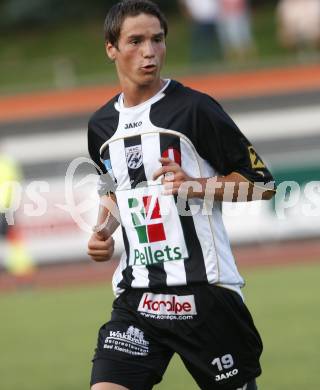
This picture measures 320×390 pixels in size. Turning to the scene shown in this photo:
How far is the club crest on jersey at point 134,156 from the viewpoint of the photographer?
479 centimetres

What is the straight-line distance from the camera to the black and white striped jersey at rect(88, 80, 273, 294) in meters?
4.69

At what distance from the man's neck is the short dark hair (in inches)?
8.5

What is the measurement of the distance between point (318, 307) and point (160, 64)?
643 centimetres

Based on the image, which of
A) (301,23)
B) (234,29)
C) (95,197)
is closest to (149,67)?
(95,197)

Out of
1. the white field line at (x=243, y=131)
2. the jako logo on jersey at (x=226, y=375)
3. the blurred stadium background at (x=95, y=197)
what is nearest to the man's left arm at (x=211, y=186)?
the jako logo on jersey at (x=226, y=375)

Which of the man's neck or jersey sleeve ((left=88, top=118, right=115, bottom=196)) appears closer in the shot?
the man's neck

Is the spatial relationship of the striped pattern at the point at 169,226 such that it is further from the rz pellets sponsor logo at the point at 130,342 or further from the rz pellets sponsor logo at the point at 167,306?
the rz pellets sponsor logo at the point at 130,342

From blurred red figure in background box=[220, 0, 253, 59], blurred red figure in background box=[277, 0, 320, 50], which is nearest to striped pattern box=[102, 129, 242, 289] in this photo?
blurred red figure in background box=[220, 0, 253, 59]

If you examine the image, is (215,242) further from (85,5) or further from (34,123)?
(85,5)

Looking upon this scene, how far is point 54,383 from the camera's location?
780 centimetres

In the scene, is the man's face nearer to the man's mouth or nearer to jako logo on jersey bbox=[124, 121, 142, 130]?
the man's mouth

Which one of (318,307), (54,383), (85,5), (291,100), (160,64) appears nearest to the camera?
(160,64)

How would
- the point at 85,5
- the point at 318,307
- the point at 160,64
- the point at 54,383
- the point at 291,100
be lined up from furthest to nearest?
the point at 85,5
the point at 291,100
the point at 318,307
the point at 54,383
the point at 160,64

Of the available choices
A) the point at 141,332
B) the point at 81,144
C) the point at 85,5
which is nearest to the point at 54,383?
the point at 141,332
